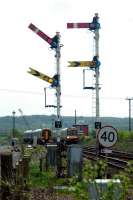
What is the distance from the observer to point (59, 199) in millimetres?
15344

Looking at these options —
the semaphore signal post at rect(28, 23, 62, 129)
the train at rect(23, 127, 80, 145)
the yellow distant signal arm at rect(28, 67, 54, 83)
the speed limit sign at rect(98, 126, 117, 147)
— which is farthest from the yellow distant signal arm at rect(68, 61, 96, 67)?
the speed limit sign at rect(98, 126, 117, 147)

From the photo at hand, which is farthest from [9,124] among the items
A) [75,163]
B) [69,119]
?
[75,163]

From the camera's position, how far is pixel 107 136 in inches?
720

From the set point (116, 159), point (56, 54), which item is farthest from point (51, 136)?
point (56, 54)

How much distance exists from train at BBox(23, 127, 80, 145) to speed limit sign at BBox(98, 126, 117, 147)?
304 inches

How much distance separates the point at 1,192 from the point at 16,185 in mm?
787

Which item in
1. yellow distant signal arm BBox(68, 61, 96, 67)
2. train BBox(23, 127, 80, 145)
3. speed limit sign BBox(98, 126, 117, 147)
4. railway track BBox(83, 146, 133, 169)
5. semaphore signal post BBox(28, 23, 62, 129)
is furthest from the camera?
semaphore signal post BBox(28, 23, 62, 129)

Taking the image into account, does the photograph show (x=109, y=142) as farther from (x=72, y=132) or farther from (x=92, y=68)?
(x=72, y=132)

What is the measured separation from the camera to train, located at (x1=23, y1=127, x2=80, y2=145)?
26105mm

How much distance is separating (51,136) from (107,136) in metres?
9.41

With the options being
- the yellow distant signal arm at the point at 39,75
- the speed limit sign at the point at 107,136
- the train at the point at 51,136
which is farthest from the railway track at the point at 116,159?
the yellow distant signal arm at the point at 39,75

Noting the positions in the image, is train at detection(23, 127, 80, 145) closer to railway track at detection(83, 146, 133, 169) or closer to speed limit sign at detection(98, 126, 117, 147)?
railway track at detection(83, 146, 133, 169)

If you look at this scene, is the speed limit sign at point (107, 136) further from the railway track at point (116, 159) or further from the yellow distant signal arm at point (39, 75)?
the yellow distant signal arm at point (39, 75)

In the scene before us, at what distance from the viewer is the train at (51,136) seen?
2610 cm
